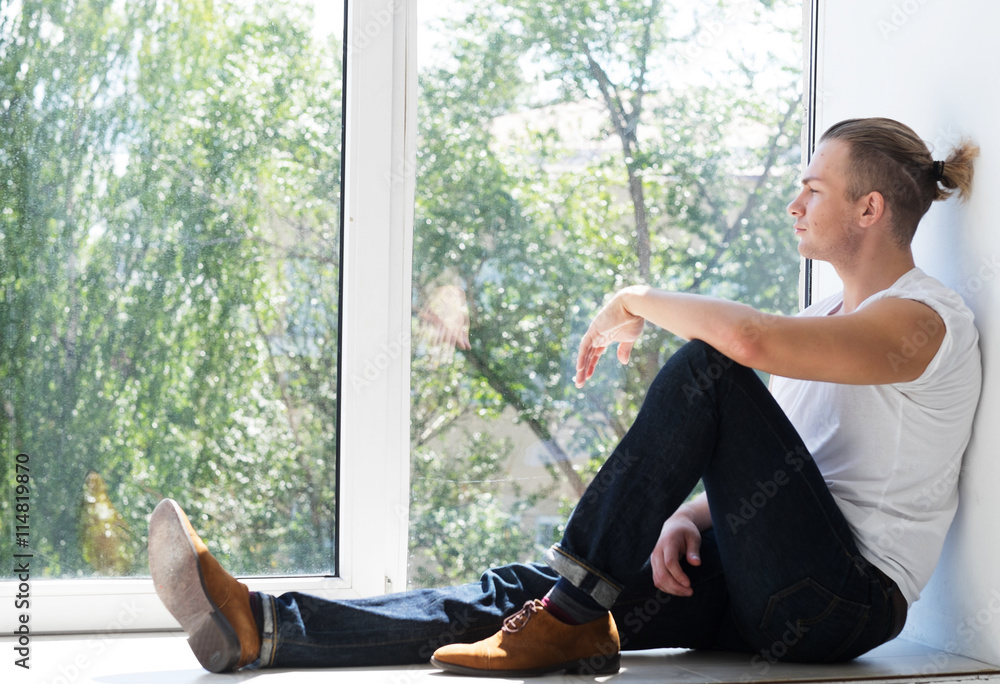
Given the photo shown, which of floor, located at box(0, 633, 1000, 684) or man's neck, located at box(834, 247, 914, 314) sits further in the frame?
man's neck, located at box(834, 247, 914, 314)

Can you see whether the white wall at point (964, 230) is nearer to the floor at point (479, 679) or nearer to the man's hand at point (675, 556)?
the floor at point (479, 679)

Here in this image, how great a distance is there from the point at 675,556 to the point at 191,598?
2.35ft

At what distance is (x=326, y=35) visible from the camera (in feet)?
5.55

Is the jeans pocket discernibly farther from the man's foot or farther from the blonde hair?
the blonde hair

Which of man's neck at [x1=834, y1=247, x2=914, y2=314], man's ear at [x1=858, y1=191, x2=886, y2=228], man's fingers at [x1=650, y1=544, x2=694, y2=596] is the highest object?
man's ear at [x1=858, y1=191, x2=886, y2=228]

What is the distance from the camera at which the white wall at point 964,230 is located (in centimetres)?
131

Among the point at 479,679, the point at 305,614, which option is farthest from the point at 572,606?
the point at 305,614

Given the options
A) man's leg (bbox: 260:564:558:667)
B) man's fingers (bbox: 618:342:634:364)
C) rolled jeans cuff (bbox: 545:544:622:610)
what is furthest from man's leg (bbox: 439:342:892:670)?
man's fingers (bbox: 618:342:634:364)

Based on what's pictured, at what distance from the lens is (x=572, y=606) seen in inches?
47.5

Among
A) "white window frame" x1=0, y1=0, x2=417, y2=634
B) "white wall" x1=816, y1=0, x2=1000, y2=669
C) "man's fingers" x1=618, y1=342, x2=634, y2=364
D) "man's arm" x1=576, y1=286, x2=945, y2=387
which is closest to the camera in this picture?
"man's arm" x1=576, y1=286, x2=945, y2=387

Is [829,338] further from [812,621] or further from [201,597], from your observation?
Answer: [201,597]

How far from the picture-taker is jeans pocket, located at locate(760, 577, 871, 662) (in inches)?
46.9

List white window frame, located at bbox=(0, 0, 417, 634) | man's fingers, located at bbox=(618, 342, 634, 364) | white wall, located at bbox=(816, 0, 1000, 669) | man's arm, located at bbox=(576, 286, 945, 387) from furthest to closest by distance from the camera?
1. white window frame, located at bbox=(0, 0, 417, 634)
2. man's fingers, located at bbox=(618, 342, 634, 364)
3. white wall, located at bbox=(816, 0, 1000, 669)
4. man's arm, located at bbox=(576, 286, 945, 387)

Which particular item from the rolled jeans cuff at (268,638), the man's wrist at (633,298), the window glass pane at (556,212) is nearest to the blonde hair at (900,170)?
the man's wrist at (633,298)
